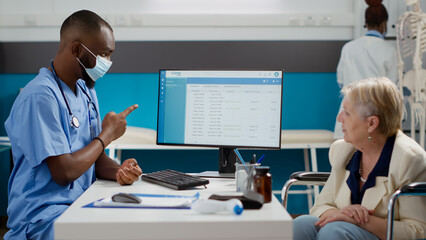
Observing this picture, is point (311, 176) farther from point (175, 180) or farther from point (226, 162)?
point (175, 180)

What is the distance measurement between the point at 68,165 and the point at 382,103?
1156 millimetres

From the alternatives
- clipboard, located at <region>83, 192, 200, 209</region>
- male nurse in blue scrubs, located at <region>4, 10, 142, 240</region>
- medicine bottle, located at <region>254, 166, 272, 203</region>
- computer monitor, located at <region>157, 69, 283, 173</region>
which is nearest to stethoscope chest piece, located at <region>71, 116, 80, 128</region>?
male nurse in blue scrubs, located at <region>4, 10, 142, 240</region>

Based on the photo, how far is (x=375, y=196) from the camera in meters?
1.74

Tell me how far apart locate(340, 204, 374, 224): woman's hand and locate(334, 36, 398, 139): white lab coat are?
1.94 metres

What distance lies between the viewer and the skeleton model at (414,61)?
3.58 meters

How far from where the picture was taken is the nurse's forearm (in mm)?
1632

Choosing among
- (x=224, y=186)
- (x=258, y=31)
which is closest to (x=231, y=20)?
(x=258, y=31)

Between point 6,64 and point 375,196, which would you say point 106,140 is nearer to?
point 375,196

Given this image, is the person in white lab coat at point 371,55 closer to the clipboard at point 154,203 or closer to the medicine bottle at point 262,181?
the medicine bottle at point 262,181

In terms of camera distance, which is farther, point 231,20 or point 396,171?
point 231,20

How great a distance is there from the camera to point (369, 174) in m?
1.77

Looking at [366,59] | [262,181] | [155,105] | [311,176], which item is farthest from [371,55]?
[262,181]

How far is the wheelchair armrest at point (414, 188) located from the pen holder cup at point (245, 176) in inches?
19.3

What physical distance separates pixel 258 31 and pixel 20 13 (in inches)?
77.6
